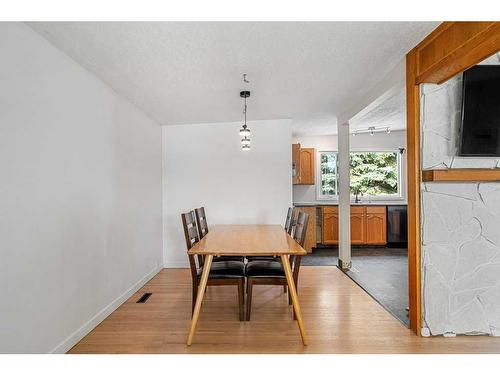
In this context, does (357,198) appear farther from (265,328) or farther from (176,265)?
(265,328)

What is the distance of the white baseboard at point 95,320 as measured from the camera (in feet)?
6.87

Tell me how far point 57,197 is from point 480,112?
3.10m

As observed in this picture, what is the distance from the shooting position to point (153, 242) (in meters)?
4.18

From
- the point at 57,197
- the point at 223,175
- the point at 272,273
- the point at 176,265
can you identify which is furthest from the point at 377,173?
the point at 57,197

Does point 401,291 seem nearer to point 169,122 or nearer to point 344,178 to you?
point 344,178

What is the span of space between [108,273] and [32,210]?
1181 millimetres

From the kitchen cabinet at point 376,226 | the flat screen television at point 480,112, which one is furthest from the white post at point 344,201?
the flat screen television at point 480,112

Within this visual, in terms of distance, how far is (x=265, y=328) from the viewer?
2.49 m

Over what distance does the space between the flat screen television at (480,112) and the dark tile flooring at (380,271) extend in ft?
5.01

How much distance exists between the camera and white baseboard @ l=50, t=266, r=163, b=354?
2094mm

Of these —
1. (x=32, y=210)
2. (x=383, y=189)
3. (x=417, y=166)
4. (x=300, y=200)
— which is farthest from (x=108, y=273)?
(x=383, y=189)

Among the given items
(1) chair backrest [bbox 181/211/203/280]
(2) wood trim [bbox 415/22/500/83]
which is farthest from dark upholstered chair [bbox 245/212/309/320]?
(2) wood trim [bbox 415/22/500/83]

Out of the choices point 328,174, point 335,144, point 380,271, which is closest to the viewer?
point 380,271

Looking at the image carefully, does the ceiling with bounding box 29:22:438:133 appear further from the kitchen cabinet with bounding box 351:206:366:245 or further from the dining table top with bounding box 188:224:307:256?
the kitchen cabinet with bounding box 351:206:366:245
